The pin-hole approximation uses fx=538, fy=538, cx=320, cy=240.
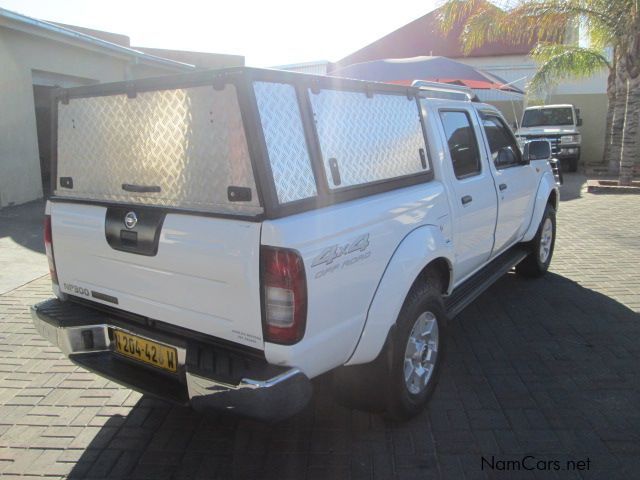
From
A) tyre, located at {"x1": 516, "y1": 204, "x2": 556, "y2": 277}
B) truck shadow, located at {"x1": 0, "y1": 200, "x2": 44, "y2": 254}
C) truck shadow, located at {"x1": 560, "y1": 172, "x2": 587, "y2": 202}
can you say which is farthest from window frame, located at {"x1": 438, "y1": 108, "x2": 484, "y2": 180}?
truck shadow, located at {"x1": 560, "y1": 172, "x2": 587, "y2": 202}

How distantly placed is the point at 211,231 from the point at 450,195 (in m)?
1.86

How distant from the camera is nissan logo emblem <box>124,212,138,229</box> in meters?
2.69

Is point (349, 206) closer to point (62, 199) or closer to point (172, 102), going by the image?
point (172, 102)

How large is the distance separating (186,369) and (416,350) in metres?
1.38

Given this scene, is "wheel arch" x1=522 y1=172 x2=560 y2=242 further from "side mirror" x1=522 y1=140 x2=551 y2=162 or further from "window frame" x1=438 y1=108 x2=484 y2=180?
"window frame" x1=438 y1=108 x2=484 y2=180

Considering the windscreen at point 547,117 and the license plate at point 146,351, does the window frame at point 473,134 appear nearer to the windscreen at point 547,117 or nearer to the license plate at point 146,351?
the license plate at point 146,351

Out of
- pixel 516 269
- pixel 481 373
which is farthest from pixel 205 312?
pixel 516 269

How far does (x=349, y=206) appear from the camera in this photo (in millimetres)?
2627

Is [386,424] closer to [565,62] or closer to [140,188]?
[140,188]

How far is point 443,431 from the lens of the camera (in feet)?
10.1

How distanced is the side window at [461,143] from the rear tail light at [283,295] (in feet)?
6.43

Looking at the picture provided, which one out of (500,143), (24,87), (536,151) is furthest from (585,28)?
(24,87)

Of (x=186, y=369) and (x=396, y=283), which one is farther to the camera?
(x=396, y=283)

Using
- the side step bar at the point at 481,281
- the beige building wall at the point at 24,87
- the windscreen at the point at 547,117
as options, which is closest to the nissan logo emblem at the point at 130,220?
the side step bar at the point at 481,281
